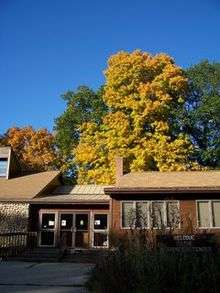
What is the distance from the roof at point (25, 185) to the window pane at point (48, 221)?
1415 mm

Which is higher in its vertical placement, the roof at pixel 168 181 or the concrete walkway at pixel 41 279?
the roof at pixel 168 181

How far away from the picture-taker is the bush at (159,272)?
860 cm

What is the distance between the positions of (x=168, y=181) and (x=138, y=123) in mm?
7523

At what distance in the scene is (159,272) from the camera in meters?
8.87

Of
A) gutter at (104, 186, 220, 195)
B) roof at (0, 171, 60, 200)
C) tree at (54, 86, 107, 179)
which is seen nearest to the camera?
gutter at (104, 186, 220, 195)

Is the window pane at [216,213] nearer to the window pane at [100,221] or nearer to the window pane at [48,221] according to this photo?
the window pane at [100,221]

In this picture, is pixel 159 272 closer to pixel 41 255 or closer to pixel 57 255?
pixel 57 255

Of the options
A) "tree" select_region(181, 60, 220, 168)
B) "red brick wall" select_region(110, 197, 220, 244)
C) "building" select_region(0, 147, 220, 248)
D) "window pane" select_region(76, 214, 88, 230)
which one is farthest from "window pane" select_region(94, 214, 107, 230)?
"tree" select_region(181, 60, 220, 168)

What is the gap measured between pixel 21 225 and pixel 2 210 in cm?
146

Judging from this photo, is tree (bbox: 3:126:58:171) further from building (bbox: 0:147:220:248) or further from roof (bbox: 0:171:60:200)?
building (bbox: 0:147:220:248)

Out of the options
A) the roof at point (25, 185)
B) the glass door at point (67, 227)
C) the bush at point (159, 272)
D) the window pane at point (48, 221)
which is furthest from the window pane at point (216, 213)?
the bush at point (159, 272)

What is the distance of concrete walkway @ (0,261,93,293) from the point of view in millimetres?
11825

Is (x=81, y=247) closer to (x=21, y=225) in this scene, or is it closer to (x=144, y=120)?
(x=21, y=225)

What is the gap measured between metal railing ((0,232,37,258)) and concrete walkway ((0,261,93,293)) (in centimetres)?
423
